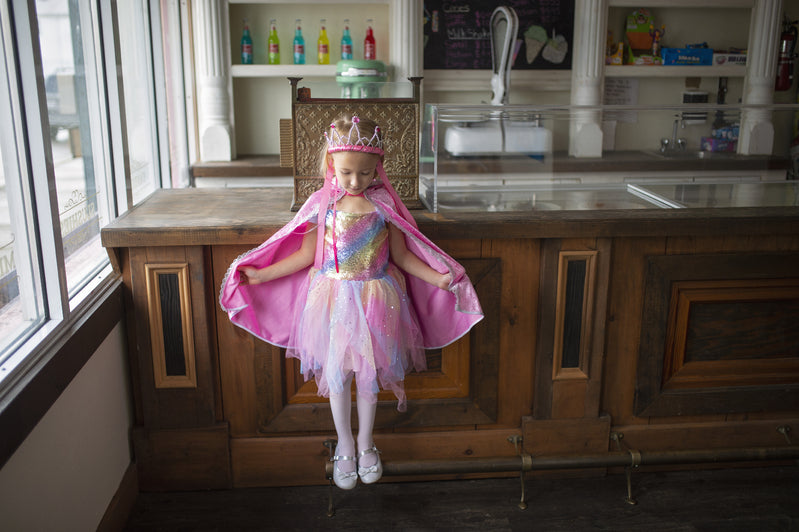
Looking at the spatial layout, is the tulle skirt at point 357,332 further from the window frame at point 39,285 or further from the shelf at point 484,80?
the shelf at point 484,80

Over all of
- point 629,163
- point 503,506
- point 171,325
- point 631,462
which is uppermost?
point 629,163

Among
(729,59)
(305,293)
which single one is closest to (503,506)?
(305,293)

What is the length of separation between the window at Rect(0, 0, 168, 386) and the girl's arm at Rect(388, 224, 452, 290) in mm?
804

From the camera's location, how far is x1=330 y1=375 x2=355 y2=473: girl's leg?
1.90 meters

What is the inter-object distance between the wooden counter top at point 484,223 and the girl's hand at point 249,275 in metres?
0.15

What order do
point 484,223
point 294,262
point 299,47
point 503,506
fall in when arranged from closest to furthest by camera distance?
point 294,262, point 484,223, point 503,506, point 299,47

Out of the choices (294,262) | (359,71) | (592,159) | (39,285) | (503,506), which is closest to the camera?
(39,285)

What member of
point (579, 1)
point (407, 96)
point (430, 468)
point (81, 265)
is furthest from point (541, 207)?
point (579, 1)

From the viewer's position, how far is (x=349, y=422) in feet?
6.34

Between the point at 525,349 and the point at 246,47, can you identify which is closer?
the point at 525,349

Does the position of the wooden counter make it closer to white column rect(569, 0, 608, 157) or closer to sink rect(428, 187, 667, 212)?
sink rect(428, 187, 667, 212)

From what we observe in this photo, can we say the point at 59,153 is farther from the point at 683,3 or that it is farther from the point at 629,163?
the point at 683,3

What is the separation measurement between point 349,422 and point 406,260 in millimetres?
463

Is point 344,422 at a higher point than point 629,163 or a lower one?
lower
